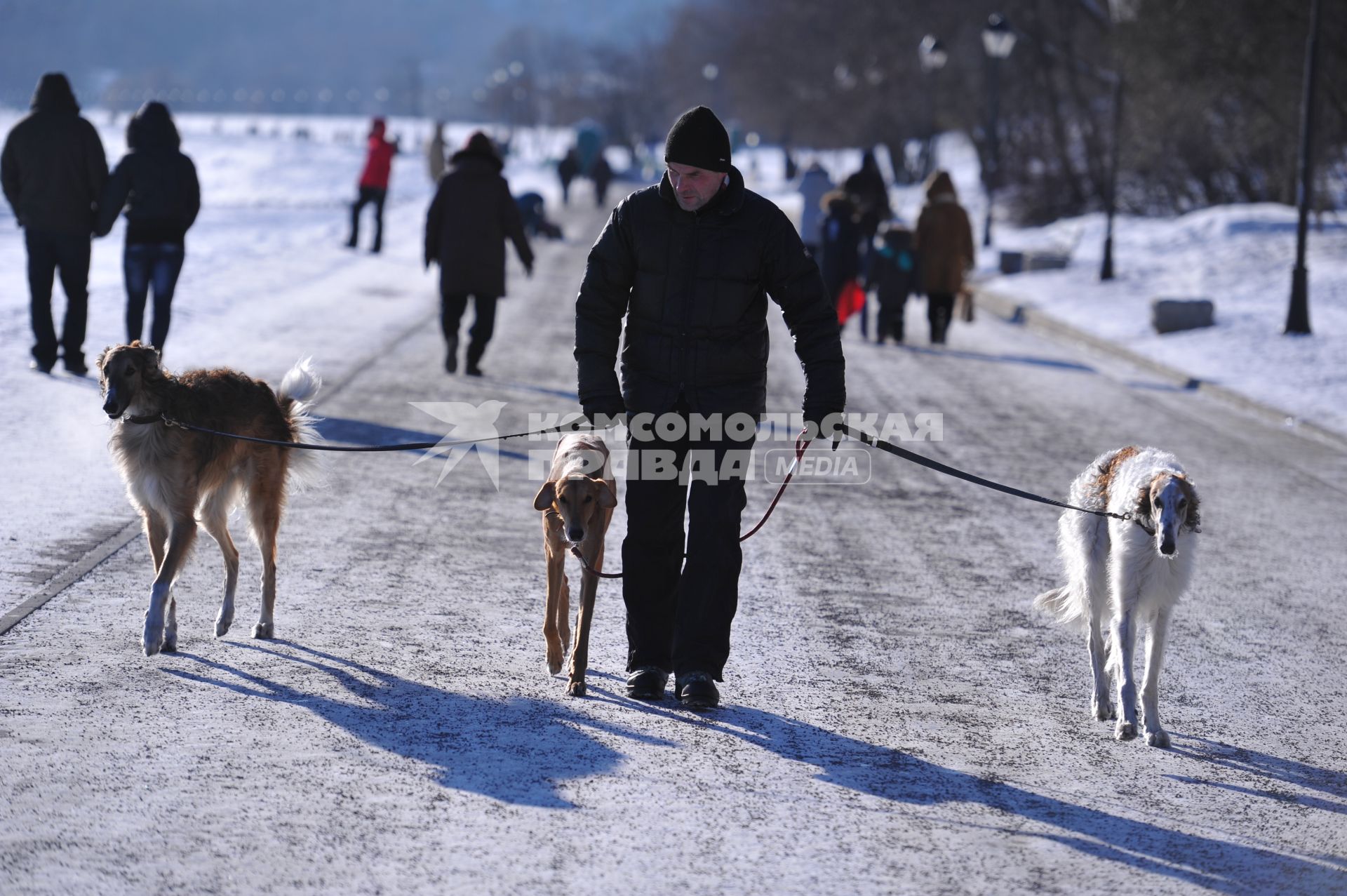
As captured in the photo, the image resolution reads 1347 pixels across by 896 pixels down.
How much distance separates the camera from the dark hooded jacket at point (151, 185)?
12484mm

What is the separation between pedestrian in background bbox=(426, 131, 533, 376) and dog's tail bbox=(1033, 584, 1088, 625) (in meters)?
8.56

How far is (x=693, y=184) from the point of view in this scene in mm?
5551

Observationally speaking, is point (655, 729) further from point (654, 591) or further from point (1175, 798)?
point (1175, 798)

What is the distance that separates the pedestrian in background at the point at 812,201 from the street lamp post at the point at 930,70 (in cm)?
1634

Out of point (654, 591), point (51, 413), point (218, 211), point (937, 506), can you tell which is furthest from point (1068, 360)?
point (218, 211)

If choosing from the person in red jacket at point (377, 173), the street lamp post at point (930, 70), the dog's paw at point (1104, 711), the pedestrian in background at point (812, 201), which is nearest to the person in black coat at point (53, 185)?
the dog's paw at point (1104, 711)

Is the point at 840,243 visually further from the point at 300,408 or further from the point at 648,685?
the point at 648,685

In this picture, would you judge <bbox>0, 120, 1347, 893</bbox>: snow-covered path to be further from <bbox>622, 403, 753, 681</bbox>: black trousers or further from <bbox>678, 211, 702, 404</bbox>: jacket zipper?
<bbox>678, 211, 702, 404</bbox>: jacket zipper

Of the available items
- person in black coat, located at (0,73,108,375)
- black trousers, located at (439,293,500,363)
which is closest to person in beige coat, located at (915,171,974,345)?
black trousers, located at (439,293,500,363)

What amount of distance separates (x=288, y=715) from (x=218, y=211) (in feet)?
134

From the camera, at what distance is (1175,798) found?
16.9 feet

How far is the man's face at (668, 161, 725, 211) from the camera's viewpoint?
18.1ft

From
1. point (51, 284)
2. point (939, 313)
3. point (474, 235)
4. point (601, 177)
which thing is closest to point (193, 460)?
point (51, 284)

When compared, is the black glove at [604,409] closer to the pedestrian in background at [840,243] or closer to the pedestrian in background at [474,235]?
the pedestrian in background at [474,235]
